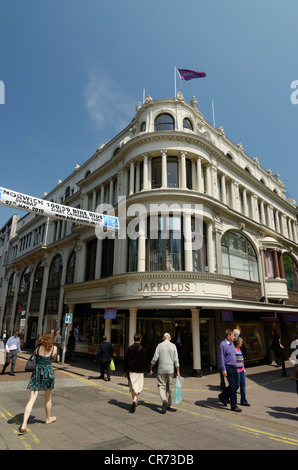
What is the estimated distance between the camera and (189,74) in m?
18.5

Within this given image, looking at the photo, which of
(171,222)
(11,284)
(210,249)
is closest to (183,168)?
(171,222)

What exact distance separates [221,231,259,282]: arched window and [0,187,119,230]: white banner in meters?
7.71

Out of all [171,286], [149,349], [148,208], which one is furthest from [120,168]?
[149,349]

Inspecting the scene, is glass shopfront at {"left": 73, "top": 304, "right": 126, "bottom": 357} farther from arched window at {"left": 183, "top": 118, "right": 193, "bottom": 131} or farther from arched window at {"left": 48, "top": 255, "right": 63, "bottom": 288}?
arched window at {"left": 183, "top": 118, "right": 193, "bottom": 131}

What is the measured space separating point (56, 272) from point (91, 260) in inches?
266

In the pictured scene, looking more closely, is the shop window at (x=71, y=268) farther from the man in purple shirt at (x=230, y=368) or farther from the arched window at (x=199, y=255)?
the man in purple shirt at (x=230, y=368)

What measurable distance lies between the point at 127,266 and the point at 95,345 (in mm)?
7055

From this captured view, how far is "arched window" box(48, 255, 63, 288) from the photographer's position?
26016 millimetres

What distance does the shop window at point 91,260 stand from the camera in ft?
69.8

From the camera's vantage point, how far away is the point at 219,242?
671 inches

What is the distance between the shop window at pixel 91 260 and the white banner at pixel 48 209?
25.8 ft

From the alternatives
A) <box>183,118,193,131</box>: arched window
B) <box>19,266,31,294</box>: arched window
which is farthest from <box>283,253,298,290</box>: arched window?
<box>19,266,31,294</box>: arched window
